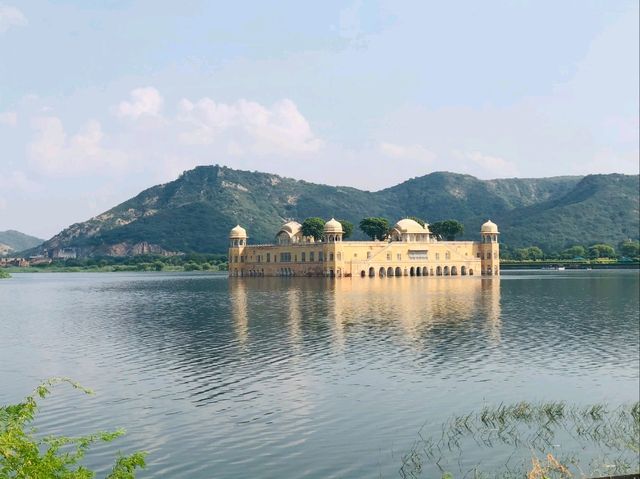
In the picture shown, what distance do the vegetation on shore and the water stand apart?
85cm

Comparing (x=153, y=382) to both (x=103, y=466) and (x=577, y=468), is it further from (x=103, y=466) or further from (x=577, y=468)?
(x=577, y=468)

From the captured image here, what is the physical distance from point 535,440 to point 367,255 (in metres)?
126

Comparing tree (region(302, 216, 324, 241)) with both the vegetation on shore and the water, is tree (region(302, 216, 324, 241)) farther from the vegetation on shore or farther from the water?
the vegetation on shore

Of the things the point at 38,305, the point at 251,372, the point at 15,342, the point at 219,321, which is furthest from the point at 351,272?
the point at 251,372

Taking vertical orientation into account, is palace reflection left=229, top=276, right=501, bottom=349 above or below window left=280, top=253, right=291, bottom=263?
below

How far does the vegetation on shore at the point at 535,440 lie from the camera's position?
65.8 feet

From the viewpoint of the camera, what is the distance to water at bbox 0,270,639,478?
71.4ft

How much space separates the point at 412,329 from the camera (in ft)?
160

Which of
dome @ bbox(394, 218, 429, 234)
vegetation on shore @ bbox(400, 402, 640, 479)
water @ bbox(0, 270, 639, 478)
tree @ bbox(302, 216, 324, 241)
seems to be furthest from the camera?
tree @ bbox(302, 216, 324, 241)

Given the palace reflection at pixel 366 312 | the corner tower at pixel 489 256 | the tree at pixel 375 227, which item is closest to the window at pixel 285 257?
the tree at pixel 375 227

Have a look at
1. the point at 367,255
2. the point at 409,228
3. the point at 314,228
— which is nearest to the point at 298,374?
the point at 367,255

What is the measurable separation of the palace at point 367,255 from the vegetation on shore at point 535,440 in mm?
118017

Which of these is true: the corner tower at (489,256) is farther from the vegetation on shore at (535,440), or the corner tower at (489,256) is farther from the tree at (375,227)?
the vegetation on shore at (535,440)

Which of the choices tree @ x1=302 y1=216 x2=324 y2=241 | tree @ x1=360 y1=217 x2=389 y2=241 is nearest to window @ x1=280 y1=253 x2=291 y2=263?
tree @ x1=302 y1=216 x2=324 y2=241
